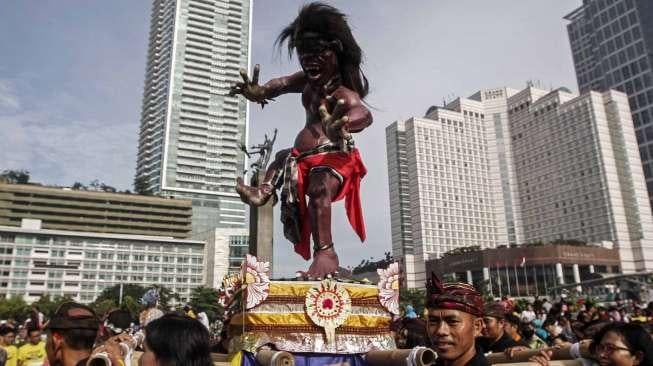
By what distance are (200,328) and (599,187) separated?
8748 cm

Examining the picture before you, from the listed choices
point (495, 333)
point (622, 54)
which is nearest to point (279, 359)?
point (495, 333)

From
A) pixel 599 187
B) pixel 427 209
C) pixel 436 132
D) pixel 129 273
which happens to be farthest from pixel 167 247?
pixel 599 187

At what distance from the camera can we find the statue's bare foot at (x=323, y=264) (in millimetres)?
4379

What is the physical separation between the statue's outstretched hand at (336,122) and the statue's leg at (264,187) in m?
0.83

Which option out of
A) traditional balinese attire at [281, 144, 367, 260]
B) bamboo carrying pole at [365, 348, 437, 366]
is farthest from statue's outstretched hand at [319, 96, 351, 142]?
bamboo carrying pole at [365, 348, 437, 366]

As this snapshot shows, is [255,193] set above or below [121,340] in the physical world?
above

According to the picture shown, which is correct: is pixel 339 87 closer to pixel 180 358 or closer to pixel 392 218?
pixel 180 358

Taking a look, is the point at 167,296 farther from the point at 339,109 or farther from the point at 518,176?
the point at 339,109

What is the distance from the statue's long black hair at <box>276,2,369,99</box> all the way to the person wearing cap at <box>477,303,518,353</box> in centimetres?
263

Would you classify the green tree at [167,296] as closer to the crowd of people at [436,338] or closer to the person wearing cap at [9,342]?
the person wearing cap at [9,342]

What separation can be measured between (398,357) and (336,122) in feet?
6.36

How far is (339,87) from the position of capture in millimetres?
5148

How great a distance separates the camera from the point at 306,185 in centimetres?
480

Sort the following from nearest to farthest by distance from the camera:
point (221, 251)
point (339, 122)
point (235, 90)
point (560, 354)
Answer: point (560, 354)
point (339, 122)
point (235, 90)
point (221, 251)
